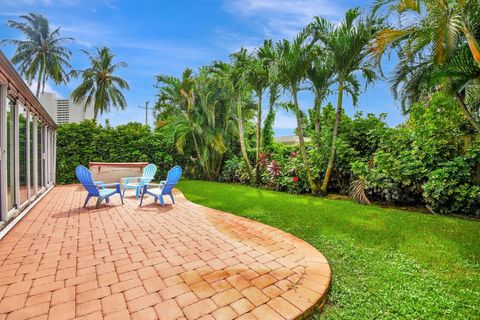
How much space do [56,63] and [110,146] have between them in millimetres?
13492

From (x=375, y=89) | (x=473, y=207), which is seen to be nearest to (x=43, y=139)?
(x=375, y=89)

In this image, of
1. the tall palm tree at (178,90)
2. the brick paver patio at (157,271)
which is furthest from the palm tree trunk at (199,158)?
the brick paver patio at (157,271)

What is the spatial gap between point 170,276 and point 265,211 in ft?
11.2

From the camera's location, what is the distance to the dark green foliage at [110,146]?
11.9 meters

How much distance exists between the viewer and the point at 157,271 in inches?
110

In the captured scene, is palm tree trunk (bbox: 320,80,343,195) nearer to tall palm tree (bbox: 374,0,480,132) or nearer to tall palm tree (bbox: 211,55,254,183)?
tall palm tree (bbox: 374,0,480,132)

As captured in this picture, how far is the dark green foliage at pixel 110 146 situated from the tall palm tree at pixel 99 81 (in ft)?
28.3

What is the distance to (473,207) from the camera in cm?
518

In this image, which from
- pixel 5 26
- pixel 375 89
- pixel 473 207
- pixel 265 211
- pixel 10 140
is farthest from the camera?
pixel 5 26

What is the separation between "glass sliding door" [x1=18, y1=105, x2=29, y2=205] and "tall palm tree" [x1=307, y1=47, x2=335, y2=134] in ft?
25.6

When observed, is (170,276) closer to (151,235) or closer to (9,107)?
(151,235)

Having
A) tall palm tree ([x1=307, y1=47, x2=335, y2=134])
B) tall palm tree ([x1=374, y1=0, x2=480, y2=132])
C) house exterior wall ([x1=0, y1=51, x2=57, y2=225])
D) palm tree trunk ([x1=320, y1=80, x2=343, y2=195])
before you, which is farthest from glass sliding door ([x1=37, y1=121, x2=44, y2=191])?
tall palm tree ([x1=374, y1=0, x2=480, y2=132])

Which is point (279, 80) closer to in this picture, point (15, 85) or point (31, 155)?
point (15, 85)

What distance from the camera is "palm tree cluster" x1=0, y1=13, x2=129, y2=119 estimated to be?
1961 cm
